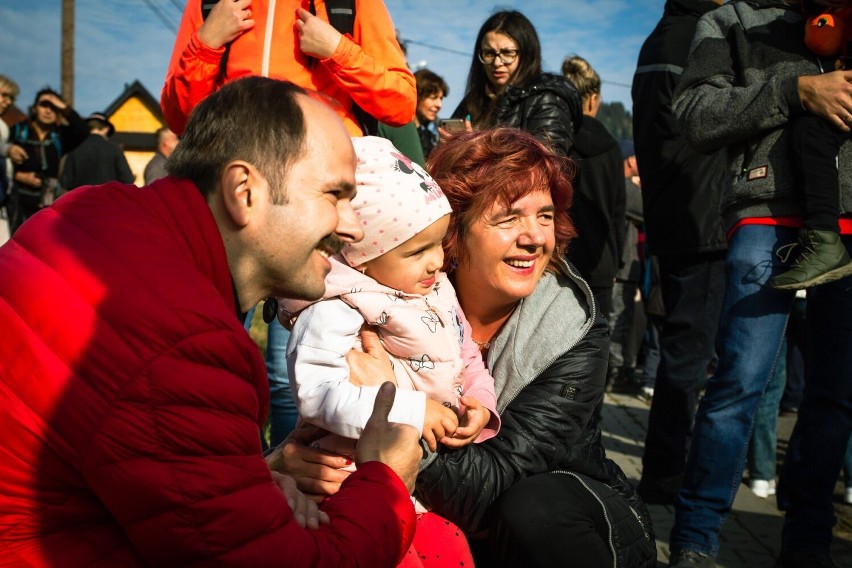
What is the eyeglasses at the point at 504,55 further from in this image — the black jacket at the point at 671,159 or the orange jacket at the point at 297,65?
the orange jacket at the point at 297,65

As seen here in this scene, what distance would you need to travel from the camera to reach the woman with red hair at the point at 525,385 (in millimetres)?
2174

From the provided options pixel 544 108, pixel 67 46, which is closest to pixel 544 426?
pixel 544 108

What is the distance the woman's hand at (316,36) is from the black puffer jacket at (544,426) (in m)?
1.20

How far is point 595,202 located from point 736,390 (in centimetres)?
195

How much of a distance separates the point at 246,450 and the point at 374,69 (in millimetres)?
2071

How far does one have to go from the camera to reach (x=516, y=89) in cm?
447

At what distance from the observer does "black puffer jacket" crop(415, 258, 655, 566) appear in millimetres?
2215

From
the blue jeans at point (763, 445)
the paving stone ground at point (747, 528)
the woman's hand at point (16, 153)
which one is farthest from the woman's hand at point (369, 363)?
the woman's hand at point (16, 153)

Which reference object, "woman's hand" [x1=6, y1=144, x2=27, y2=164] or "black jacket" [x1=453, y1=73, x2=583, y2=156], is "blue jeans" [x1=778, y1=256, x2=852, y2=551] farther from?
"woman's hand" [x1=6, y1=144, x2=27, y2=164]

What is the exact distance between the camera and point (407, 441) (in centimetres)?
181

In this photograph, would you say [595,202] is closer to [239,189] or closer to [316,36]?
[316,36]

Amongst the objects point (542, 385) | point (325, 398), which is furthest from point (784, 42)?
point (325, 398)

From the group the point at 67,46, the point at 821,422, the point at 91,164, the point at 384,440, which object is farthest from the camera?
the point at 67,46

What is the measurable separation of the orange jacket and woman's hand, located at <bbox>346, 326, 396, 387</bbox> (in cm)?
125
